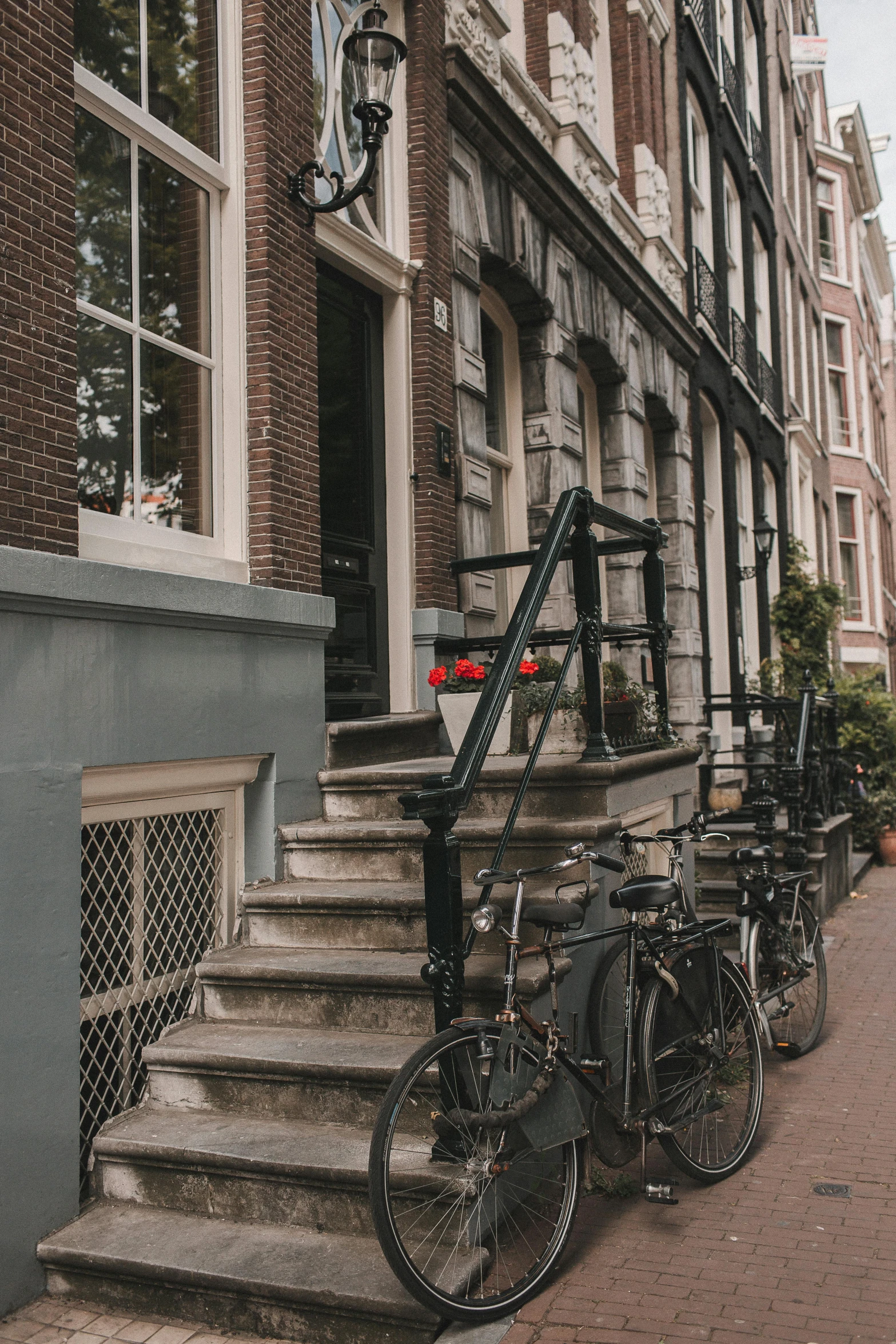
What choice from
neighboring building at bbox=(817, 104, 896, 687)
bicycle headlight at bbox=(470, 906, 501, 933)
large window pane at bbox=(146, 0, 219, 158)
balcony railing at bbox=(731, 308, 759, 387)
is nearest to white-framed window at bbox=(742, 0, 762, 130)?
balcony railing at bbox=(731, 308, 759, 387)

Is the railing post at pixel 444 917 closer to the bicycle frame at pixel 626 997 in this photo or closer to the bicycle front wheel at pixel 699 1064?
the bicycle frame at pixel 626 997

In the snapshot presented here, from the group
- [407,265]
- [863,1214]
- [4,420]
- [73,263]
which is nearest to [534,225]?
[407,265]

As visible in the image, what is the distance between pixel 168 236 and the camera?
17.2 ft

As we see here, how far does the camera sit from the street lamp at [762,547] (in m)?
15.3

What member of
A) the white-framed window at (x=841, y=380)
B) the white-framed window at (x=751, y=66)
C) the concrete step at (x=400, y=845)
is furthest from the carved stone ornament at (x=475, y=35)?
the white-framed window at (x=841, y=380)

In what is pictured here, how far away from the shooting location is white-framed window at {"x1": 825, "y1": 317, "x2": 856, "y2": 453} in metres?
28.9

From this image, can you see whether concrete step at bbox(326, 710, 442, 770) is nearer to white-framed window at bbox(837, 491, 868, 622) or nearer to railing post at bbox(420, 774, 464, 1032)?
railing post at bbox(420, 774, 464, 1032)

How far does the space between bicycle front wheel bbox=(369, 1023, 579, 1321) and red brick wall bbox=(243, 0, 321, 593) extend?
2.65 m

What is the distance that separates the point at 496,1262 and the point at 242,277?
14.2ft

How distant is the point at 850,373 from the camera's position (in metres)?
28.9

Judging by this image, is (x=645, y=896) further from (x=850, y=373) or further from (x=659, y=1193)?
(x=850, y=373)

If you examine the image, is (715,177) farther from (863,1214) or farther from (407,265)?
(863,1214)

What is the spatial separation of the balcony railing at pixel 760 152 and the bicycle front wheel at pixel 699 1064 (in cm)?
Answer: 1697

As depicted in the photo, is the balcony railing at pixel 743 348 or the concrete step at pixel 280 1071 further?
the balcony railing at pixel 743 348
